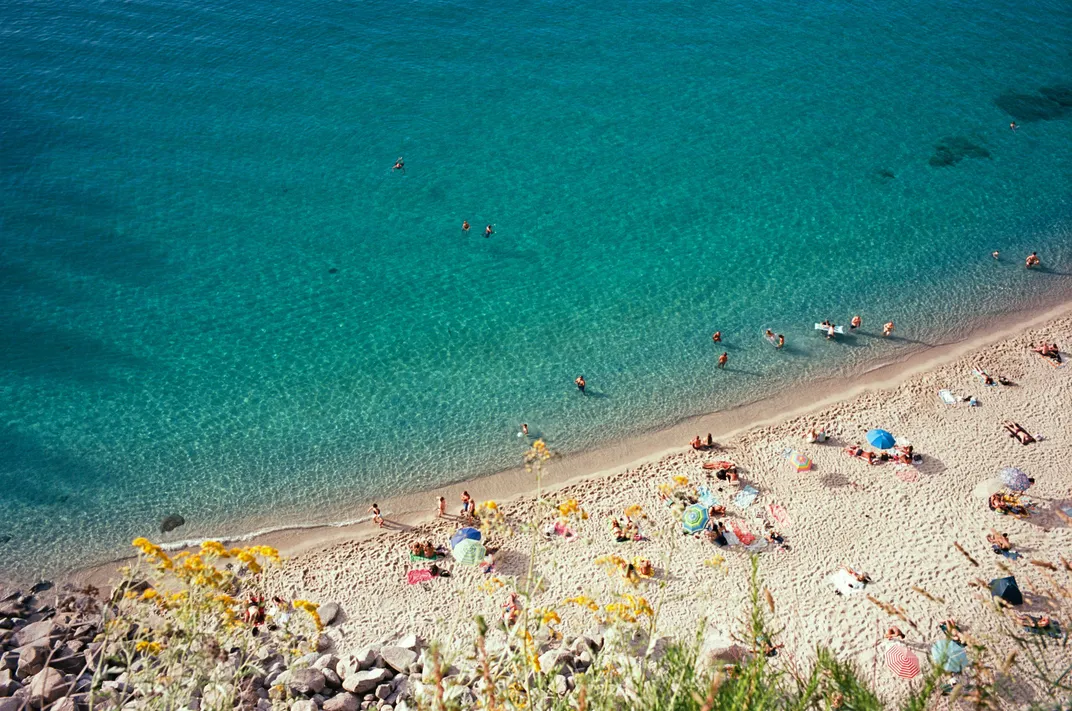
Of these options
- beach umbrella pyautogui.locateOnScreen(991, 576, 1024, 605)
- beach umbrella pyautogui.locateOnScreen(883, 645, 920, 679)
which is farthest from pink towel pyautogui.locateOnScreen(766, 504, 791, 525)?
beach umbrella pyautogui.locateOnScreen(991, 576, 1024, 605)

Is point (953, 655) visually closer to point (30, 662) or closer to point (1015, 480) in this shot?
point (1015, 480)

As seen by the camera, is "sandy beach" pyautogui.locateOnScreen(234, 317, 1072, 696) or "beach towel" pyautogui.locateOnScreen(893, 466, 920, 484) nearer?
"sandy beach" pyautogui.locateOnScreen(234, 317, 1072, 696)

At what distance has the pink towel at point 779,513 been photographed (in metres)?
26.4

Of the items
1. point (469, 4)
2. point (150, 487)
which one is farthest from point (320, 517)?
point (469, 4)

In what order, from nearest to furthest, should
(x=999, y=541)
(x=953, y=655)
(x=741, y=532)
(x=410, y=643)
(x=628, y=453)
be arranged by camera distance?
1. (x=953, y=655)
2. (x=410, y=643)
3. (x=999, y=541)
4. (x=741, y=532)
5. (x=628, y=453)

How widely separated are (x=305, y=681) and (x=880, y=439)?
22284mm

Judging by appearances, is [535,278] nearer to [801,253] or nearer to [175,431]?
[801,253]

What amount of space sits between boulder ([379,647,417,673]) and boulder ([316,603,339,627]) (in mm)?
3335

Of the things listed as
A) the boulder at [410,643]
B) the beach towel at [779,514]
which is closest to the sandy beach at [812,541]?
the beach towel at [779,514]

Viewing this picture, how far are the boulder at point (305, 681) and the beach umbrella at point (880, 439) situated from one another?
21.6m

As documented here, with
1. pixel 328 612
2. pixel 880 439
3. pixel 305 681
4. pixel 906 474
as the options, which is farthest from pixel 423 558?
pixel 906 474

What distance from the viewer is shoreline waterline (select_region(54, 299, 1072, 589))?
27.9 meters

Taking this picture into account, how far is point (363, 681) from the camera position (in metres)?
19.9

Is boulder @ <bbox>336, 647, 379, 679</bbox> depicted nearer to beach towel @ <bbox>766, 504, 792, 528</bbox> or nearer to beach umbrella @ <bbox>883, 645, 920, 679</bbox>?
beach towel @ <bbox>766, 504, 792, 528</bbox>
